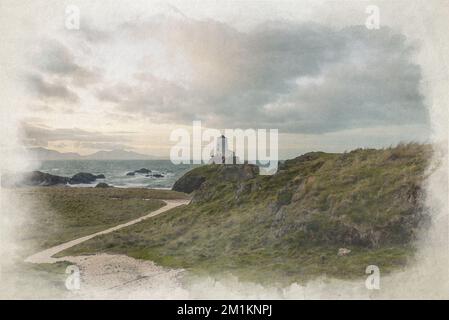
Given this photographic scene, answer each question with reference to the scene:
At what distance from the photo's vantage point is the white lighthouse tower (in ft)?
67.6

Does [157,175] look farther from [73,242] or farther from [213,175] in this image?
[73,242]

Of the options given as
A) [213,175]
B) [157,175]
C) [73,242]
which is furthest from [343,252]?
[73,242]

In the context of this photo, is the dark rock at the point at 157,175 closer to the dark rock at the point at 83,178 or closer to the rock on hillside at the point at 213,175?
the rock on hillside at the point at 213,175

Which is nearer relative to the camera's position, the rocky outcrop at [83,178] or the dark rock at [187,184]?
the rocky outcrop at [83,178]

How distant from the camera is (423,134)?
61.2 ft

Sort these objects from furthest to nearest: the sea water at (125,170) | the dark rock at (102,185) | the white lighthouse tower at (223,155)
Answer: the dark rock at (102,185), the white lighthouse tower at (223,155), the sea water at (125,170)

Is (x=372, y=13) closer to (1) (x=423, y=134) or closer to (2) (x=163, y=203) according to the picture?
(1) (x=423, y=134)

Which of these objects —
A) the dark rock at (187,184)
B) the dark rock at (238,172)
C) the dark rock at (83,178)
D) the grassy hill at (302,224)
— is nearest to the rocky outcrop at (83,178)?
the dark rock at (83,178)

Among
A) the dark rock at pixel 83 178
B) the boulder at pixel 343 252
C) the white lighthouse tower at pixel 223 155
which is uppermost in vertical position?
the white lighthouse tower at pixel 223 155

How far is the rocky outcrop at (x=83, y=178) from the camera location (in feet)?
66.1

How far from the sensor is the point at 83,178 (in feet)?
65.9

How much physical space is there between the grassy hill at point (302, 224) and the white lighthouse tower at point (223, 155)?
0.55 m
